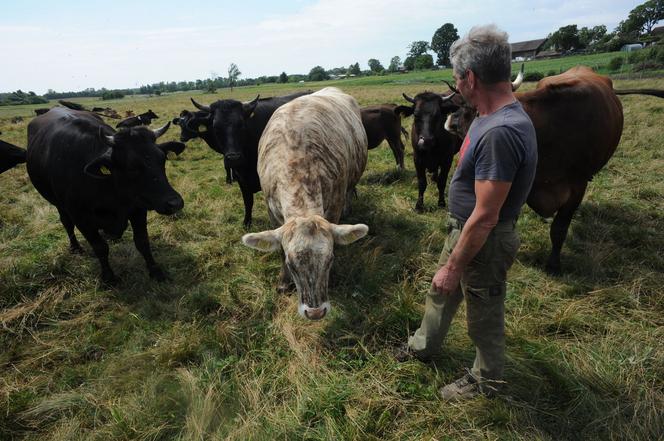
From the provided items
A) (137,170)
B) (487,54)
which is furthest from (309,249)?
(137,170)

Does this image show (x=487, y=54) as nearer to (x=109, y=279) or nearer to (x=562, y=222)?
(x=562, y=222)

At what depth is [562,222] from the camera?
4270 millimetres

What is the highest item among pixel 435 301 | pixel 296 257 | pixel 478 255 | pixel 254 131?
pixel 254 131

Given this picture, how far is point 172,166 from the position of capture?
10.4m

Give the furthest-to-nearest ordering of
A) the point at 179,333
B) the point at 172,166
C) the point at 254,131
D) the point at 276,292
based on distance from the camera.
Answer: the point at 172,166 → the point at 254,131 → the point at 276,292 → the point at 179,333

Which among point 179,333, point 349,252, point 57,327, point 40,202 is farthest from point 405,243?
point 40,202

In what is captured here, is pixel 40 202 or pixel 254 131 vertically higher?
pixel 254 131

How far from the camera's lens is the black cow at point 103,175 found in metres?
4.10

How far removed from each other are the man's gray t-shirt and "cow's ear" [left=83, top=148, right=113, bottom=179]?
3871 millimetres

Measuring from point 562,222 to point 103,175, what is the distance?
5.48 metres

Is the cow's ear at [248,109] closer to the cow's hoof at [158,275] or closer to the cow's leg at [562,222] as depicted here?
the cow's hoof at [158,275]

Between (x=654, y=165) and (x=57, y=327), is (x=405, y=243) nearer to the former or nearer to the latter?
(x=57, y=327)

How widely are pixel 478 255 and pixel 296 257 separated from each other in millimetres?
1409

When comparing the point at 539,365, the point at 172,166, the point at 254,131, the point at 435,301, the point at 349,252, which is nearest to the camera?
the point at 435,301
